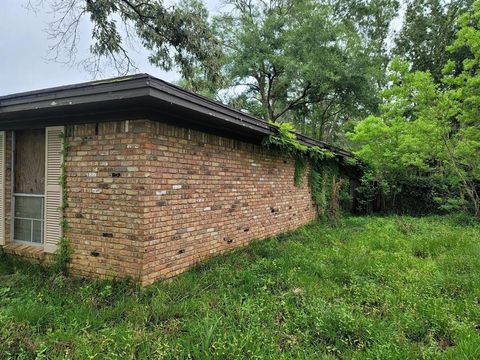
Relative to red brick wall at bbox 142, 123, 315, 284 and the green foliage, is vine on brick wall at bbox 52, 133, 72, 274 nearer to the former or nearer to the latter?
red brick wall at bbox 142, 123, 315, 284

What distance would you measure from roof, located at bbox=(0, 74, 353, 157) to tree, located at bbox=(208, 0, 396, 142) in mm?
12207

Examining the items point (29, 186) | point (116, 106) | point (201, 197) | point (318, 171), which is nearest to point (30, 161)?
point (29, 186)

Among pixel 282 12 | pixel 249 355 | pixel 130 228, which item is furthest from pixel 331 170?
pixel 282 12

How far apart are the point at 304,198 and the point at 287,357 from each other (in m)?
7.13

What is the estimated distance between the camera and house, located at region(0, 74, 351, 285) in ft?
13.2

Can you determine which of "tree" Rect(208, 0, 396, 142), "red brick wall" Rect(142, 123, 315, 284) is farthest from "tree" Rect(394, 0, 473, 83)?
"red brick wall" Rect(142, 123, 315, 284)

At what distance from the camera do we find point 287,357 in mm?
2672

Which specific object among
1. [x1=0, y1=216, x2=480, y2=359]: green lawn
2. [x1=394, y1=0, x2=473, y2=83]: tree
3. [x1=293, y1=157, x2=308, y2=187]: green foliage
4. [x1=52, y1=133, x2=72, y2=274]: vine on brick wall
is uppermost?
[x1=394, y1=0, x2=473, y2=83]: tree

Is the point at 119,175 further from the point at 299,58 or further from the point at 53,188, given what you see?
the point at 299,58

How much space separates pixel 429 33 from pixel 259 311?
21814 mm

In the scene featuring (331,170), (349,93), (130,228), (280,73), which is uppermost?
(280,73)

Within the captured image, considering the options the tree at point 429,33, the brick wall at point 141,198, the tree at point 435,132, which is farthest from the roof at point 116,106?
the tree at point 429,33

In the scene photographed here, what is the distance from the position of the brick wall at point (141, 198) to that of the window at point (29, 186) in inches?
6.6

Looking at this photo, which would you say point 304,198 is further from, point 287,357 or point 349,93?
point 349,93
